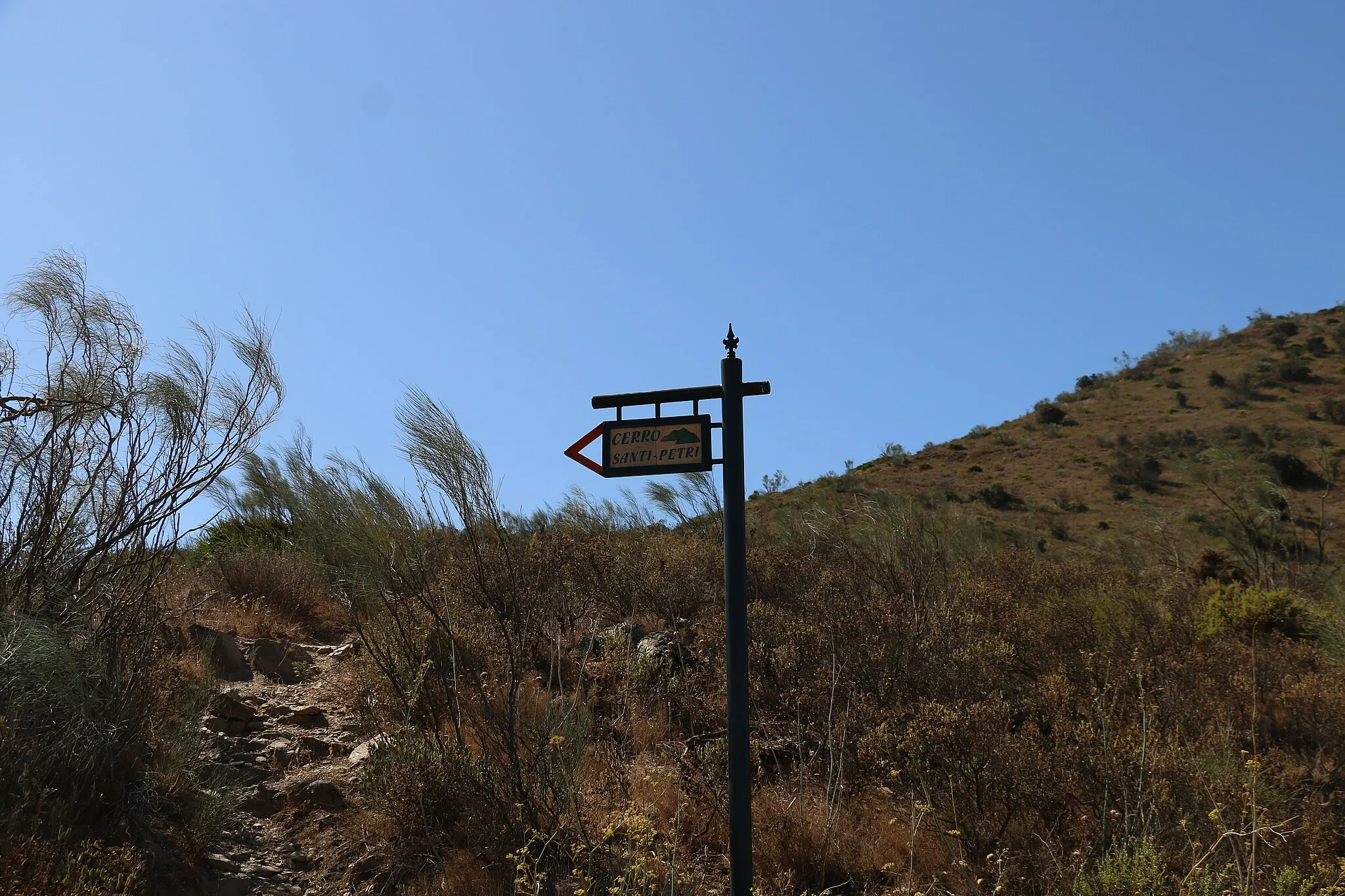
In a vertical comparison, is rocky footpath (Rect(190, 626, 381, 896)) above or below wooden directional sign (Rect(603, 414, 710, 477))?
below

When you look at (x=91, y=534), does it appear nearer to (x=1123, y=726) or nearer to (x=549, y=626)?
(x=549, y=626)

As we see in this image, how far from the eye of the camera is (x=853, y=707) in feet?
18.7

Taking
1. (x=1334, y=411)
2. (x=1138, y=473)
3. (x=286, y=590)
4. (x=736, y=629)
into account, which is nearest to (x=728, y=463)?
(x=736, y=629)

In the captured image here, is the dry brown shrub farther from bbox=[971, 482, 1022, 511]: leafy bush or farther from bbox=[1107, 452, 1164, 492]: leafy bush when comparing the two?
bbox=[1107, 452, 1164, 492]: leafy bush

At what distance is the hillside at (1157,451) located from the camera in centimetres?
2302

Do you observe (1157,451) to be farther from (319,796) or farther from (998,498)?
(319,796)

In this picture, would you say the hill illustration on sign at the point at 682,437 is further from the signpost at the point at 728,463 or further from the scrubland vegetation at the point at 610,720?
the scrubland vegetation at the point at 610,720

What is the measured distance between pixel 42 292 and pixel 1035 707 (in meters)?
7.22

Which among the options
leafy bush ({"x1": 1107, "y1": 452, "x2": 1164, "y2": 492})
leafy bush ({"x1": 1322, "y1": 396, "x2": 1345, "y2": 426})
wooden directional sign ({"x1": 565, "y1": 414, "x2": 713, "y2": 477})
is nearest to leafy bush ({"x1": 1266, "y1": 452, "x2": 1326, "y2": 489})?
leafy bush ({"x1": 1107, "y1": 452, "x2": 1164, "y2": 492})

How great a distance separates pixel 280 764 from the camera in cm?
564

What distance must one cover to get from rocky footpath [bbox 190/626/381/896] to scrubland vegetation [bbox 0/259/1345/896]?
0.33ft

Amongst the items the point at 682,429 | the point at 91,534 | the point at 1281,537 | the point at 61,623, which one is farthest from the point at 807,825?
the point at 1281,537

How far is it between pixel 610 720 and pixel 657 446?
327 centimetres

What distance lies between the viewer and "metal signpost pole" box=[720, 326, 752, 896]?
3.38m
